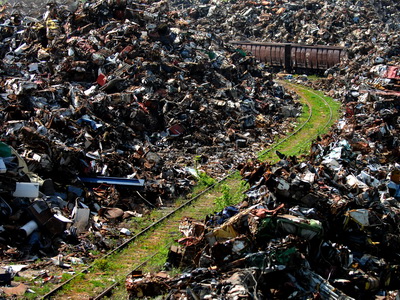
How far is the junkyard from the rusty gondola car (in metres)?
3.06

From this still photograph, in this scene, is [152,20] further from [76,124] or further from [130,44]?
[76,124]

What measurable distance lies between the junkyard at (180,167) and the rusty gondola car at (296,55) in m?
3.06

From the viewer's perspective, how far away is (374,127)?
56.6 ft

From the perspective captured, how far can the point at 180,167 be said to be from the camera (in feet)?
46.9

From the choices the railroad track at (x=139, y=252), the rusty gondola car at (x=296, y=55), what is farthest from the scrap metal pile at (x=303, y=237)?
the rusty gondola car at (x=296, y=55)

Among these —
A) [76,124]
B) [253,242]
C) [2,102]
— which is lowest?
[253,242]

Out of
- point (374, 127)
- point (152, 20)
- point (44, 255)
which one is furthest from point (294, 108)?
point (44, 255)

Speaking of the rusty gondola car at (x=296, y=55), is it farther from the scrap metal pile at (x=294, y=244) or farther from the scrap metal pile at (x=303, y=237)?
the scrap metal pile at (x=294, y=244)

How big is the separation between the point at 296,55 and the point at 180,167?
20072 millimetres

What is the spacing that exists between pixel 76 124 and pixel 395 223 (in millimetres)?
9760

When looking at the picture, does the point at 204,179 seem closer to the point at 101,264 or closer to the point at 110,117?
the point at 110,117

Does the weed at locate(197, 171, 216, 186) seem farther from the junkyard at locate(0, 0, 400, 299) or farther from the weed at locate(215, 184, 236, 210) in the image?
the weed at locate(215, 184, 236, 210)

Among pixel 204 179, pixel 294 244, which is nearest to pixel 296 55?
pixel 204 179

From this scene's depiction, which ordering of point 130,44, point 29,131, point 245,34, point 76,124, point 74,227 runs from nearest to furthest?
point 74,227 → point 29,131 → point 76,124 → point 130,44 → point 245,34
